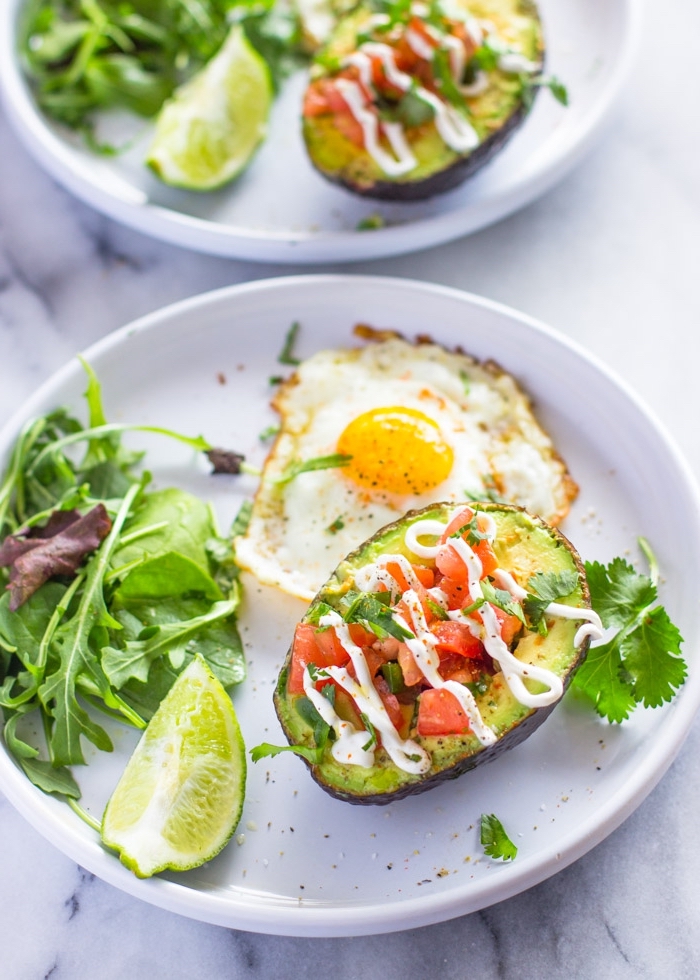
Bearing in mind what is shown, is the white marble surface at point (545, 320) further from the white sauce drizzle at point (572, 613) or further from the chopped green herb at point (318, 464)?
the chopped green herb at point (318, 464)

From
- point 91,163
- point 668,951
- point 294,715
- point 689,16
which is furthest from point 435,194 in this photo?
point 668,951

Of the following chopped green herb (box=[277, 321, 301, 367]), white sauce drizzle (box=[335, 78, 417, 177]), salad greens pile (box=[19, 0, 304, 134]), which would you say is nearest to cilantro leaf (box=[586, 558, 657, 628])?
chopped green herb (box=[277, 321, 301, 367])

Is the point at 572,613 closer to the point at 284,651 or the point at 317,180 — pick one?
the point at 284,651

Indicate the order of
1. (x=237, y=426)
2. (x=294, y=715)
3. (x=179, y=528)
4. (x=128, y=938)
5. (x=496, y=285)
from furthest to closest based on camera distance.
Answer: (x=496, y=285) → (x=237, y=426) → (x=179, y=528) → (x=128, y=938) → (x=294, y=715)

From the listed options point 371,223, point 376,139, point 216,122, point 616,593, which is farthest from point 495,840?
point 216,122

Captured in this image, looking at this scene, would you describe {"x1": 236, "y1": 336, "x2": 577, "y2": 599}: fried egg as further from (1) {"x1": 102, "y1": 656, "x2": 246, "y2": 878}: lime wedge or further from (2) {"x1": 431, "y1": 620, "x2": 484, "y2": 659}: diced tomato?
(2) {"x1": 431, "y1": 620, "x2": 484, "y2": 659}: diced tomato

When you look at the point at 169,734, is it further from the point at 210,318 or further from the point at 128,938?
the point at 210,318
